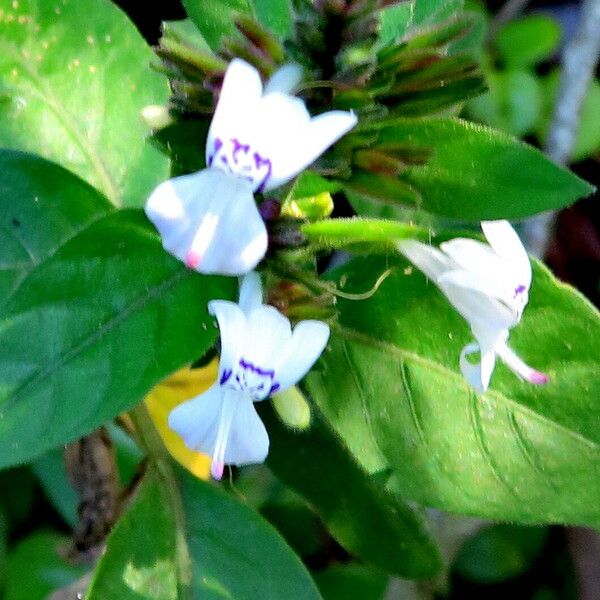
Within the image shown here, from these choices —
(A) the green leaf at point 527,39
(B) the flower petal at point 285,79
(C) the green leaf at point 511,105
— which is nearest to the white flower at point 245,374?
(B) the flower petal at point 285,79

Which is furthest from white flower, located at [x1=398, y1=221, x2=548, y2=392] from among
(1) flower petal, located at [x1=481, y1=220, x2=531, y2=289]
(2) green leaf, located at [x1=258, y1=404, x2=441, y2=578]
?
(2) green leaf, located at [x1=258, y1=404, x2=441, y2=578]

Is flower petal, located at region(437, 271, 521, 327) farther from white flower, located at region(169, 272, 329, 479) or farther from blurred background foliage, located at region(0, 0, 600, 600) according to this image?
blurred background foliage, located at region(0, 0, 600, 600)

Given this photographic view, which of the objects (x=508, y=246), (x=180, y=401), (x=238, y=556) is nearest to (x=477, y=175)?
(x=508, y=246)

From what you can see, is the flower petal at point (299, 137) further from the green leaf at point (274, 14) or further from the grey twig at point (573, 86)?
the grey twig at point (573, 86)

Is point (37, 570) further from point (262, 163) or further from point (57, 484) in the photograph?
point (262, 163)

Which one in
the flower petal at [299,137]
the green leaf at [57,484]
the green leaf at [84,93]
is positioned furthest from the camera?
the green leaf at [57,484]

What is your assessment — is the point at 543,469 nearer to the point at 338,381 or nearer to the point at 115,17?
the point at 338,381
